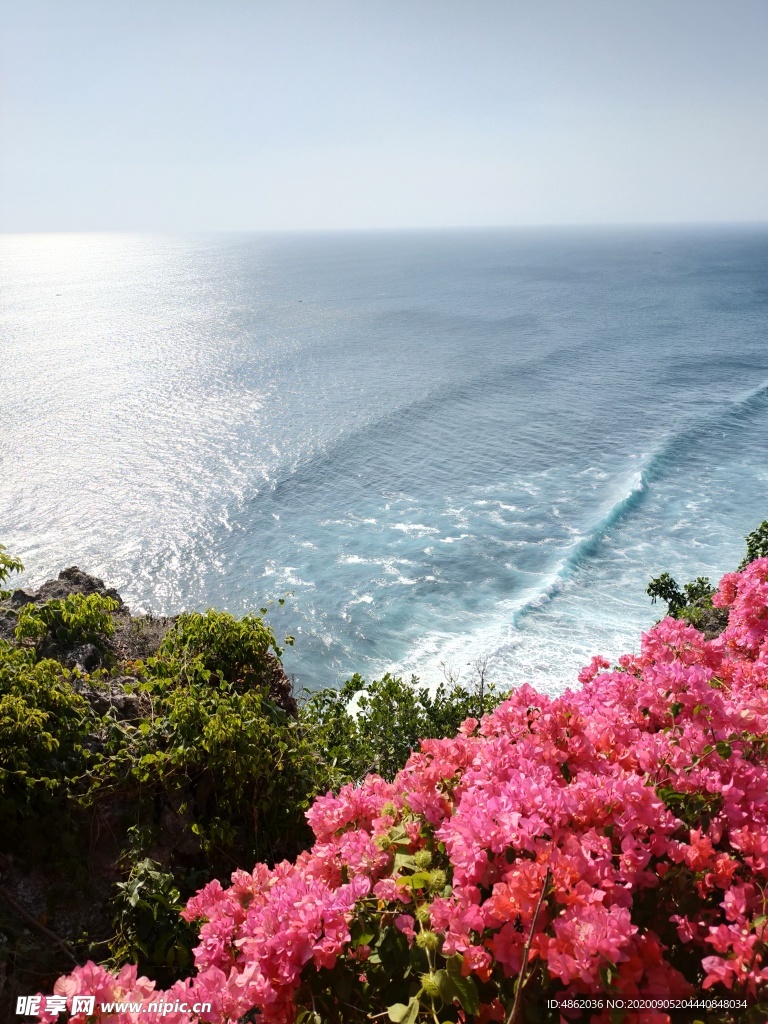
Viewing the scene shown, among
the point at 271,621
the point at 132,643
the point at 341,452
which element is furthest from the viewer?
the point at 341,452

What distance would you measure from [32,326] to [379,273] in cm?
8148

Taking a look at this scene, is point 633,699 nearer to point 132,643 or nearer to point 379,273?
point 132,643

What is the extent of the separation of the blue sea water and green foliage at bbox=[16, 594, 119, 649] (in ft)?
58.8

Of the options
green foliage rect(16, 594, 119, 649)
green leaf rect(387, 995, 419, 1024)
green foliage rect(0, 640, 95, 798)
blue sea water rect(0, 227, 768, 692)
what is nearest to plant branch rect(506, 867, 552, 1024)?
green leaf rect(387, 995, 419, 1024)

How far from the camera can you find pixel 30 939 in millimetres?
5004

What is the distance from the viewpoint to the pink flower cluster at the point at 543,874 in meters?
2.64

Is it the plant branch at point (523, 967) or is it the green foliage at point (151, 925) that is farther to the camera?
the green foliage at point (151, 925)

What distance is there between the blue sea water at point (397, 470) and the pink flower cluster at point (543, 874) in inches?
820

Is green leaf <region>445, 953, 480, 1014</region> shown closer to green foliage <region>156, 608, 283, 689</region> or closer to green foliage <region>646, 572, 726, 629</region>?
green foliage <region>156, 608, 283, 689</region>

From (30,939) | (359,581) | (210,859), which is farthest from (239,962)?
(359,581)

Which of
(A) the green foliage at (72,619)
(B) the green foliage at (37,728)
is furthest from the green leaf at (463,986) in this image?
(A) the green foliage at (72,619)

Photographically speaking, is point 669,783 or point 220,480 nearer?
point 669,783

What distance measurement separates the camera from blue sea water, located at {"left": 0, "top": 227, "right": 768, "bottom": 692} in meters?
29.5

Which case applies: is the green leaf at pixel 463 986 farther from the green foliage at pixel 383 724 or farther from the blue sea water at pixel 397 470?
the blue sea water at pixel 397 470
